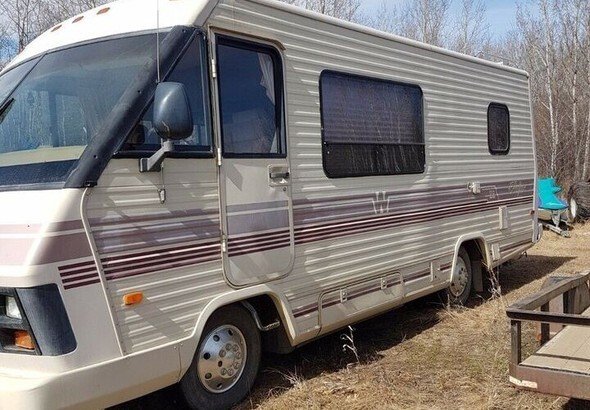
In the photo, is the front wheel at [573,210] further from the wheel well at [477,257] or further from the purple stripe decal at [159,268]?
the purple stripe decal at [159,268]

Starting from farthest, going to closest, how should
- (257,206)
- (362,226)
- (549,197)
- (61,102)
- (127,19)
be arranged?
(549,197) < (362,226) < (257,206) < (127,19) < (61,102)

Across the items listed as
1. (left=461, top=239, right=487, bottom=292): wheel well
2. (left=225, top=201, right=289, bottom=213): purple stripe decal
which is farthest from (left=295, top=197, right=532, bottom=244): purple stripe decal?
(left=461, top=239, right=487, bottom=292): wheel well

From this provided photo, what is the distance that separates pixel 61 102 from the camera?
13.1 feet

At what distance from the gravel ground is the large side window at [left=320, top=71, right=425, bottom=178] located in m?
1.61

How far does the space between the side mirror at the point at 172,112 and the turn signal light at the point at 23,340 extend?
4.20 ft

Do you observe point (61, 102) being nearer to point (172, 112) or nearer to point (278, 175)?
point (172, 112)

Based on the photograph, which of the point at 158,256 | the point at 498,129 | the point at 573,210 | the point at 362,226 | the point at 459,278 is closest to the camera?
the point at 158,256

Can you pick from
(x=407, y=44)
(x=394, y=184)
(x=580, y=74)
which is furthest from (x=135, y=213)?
(x=580, y=74)

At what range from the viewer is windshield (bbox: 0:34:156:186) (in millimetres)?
3730

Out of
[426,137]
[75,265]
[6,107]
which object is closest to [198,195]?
[75,265]

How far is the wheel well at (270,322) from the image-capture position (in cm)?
462

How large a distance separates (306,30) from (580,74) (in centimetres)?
1854

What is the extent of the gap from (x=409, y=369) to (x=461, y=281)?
2296 mm

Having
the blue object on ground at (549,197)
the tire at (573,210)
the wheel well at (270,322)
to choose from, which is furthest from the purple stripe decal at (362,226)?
the tire at (573,210)
